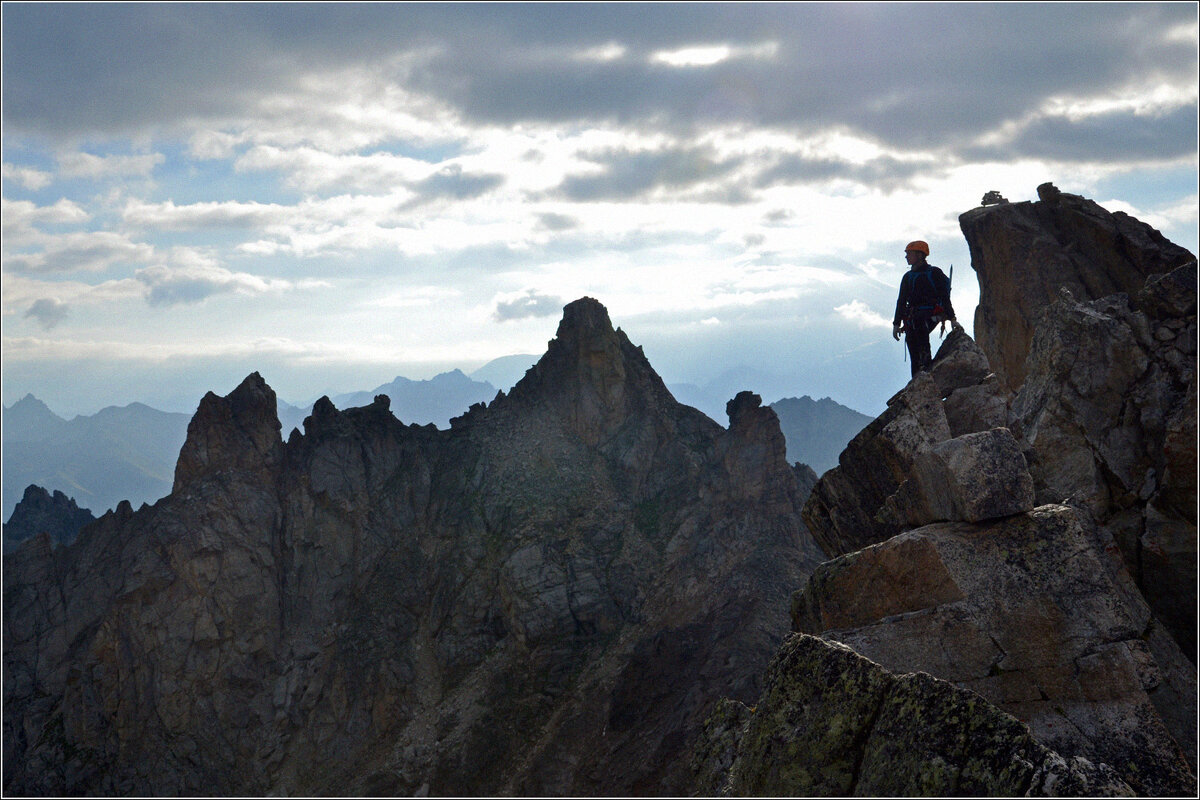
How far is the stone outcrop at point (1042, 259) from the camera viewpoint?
3575 cm

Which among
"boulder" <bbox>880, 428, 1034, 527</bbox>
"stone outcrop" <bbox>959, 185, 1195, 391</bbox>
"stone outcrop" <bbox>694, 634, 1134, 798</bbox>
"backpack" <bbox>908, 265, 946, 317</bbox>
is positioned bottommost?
"stone outcrop" <bbox>694, 634, 1134, 798</bbox>

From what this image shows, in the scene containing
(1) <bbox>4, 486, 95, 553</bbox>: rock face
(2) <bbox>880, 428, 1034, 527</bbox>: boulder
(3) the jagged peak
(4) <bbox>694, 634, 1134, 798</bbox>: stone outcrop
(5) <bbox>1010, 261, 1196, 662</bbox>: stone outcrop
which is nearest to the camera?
(4) <bbox>694, 634, 1134, 798</bbox>: stone outcrop

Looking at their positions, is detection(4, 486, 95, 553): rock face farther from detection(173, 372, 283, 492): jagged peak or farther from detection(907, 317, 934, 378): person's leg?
detection(907, 317, 934, 378): person's leg

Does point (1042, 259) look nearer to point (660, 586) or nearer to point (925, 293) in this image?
point (925, 293)

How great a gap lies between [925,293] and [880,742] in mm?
20212

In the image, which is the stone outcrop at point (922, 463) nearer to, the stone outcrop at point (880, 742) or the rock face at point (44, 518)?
the stone outcrop at point (880, 742)

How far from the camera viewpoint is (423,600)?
A: 97375mm

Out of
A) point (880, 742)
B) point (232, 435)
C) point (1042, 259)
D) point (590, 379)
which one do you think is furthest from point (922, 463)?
point (232, 435)

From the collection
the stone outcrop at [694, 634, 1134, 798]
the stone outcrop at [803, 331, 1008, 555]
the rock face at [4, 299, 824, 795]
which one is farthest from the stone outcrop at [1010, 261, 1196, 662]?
the rock face at [4, 299, 824, 795]

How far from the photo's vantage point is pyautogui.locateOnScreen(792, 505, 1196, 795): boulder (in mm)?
15969

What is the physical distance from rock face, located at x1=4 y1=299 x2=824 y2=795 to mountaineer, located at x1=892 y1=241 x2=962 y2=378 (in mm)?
50430

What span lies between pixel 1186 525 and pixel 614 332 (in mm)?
92238

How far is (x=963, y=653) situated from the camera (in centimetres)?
1769

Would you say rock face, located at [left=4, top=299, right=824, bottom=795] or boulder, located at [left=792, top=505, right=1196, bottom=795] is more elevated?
boulder, located at [left=792, top=505, right=1196, bottom=795]
